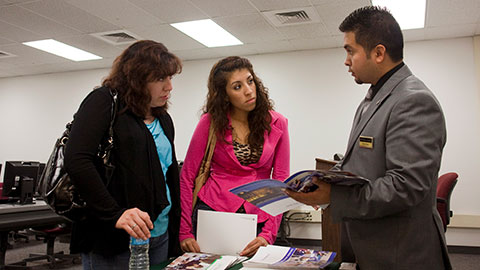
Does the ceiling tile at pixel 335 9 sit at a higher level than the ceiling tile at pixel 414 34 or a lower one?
lower

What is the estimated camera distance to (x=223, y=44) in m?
5.84

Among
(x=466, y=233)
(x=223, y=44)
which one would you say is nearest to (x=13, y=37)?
(x=223, y=44)

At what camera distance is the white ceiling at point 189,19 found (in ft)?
14.1

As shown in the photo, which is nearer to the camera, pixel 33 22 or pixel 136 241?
pixel 136 241

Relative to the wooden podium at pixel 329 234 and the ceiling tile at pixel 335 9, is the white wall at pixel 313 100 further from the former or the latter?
the wooden podium at pixel 329 234

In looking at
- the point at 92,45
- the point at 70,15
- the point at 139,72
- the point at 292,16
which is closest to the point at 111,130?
the point at 139,72

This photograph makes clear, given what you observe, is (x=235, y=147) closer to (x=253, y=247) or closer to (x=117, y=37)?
(x=253, y=247)

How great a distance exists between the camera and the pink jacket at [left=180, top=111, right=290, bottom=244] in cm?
166

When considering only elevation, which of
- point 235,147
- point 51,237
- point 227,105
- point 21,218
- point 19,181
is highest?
point 227,105

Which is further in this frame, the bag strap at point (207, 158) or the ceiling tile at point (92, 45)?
the ceiling tile at point (92, 45)

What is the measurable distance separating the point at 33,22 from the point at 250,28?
2.71 meters

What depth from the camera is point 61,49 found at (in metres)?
6.22

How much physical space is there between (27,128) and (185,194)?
7475 millimetres

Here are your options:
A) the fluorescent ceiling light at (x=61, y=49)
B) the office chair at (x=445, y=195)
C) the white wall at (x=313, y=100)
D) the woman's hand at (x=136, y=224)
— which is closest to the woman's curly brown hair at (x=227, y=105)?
the woman's hand at (x=136, y=224)
